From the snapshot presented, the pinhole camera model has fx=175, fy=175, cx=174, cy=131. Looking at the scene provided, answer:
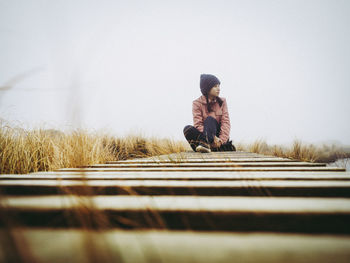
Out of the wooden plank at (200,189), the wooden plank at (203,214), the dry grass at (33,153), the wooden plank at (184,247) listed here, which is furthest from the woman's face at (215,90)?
the wooden plank at (184,247)

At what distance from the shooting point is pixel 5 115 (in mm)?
2035

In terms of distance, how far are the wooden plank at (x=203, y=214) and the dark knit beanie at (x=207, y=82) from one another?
3041 millimetres

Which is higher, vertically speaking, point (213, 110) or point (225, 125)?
point (213, 110)

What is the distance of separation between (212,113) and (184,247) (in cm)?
320

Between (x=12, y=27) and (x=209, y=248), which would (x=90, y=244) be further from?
(x=12, y=27)

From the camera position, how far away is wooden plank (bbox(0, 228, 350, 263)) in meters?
0.27

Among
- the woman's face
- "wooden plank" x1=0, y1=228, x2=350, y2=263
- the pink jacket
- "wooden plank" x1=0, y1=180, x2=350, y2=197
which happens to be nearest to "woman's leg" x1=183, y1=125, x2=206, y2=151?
the pink jacket

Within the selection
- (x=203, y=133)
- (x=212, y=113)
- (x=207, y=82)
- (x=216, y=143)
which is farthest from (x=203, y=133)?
(x=207, y=82)

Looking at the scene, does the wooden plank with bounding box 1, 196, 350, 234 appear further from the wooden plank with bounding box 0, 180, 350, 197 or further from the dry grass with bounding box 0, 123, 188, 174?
the dry grass with bounding box 0, 123, 188, 174

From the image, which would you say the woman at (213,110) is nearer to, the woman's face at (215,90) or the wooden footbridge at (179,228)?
the woman's face at (215,90)

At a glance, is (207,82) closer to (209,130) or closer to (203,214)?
(209,130)

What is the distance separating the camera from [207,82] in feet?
10.9

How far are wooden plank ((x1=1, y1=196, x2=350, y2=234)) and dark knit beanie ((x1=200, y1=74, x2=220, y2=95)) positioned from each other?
→ 304cm

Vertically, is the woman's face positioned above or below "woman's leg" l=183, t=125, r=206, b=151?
above
